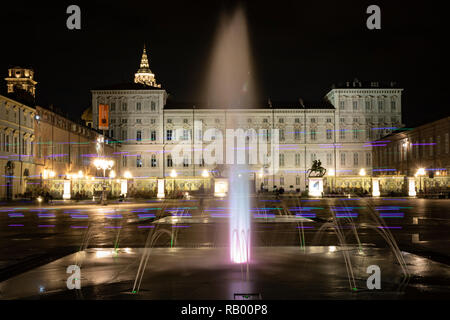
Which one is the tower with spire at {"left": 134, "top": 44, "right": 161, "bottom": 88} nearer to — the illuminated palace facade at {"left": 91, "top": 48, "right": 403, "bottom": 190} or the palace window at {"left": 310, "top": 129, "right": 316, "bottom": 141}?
the illuminated palace facade at {"left": 91, "top": 48, "right": 403, "bottom": 190}

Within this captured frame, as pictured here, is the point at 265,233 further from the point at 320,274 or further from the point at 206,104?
the point at 206,104

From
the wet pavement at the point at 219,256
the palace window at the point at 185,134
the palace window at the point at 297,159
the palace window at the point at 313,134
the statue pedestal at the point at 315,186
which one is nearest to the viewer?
the wet pavement at the point at 219,256

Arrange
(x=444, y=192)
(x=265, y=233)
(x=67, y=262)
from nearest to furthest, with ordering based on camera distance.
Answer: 1. (x=67, y=262)
2. (x=265, y=233)
3. (x=444, y=192)

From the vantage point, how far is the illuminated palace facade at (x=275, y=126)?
259 feet

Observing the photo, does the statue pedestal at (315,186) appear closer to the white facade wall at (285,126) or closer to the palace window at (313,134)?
the white facade wall at (285,126)

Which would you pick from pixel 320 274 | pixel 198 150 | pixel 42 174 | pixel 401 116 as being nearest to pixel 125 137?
pixel 198 150

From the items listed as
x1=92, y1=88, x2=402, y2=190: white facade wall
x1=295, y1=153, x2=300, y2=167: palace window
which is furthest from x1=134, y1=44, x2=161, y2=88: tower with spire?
x1=295, y1=153, x2=300, y2=167: palace window

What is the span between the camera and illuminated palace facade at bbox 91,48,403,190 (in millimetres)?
78812

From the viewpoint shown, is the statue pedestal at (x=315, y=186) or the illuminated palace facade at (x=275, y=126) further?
the illuminated palace facade at (x=275, y=126)

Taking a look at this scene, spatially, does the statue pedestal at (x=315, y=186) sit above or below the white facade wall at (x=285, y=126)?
below

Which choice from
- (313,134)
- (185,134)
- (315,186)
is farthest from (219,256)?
(313,134)

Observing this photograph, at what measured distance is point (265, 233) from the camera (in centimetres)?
1362

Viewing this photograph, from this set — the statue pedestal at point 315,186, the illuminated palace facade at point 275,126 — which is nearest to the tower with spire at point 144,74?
the illuminated palace facade at point 275,126

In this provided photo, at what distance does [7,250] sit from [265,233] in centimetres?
626
